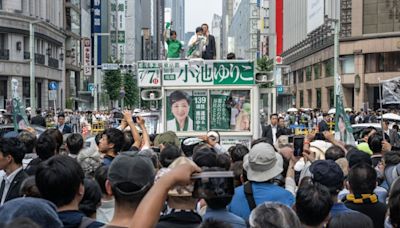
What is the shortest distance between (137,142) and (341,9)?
50.0 m

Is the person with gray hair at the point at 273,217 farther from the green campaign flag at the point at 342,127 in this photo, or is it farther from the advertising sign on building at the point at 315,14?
the advertising sign on building at the point at 315,14

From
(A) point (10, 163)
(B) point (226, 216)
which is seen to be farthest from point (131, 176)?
(A) point (10, 163)

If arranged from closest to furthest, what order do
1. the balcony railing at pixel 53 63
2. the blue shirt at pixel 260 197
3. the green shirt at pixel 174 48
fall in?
the blue shirt at pixel 260 197, the green shirt at pixel 174 48, the balcony railing at pixel 53 63

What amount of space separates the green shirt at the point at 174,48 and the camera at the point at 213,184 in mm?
9268

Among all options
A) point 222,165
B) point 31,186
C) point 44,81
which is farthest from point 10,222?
point 44,81

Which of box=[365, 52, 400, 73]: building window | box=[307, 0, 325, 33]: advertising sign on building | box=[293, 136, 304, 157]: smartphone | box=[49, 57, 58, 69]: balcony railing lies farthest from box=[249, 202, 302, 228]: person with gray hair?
box=[49, 57, 58, 69]: balcony railing

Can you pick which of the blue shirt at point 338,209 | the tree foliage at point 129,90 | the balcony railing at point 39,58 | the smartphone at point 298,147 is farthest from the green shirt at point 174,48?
the tree foliage at point 129,90

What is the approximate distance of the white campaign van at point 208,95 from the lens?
469 inches

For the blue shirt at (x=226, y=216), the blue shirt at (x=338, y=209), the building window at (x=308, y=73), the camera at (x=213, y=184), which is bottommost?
the blue shirt at (x=338, y=209)

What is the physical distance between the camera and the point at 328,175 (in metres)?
4.82

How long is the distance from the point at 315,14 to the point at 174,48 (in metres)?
46.8

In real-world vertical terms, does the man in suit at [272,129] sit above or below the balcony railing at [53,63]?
below

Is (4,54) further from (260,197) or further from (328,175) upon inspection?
(328,175)

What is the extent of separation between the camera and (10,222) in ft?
8.46
